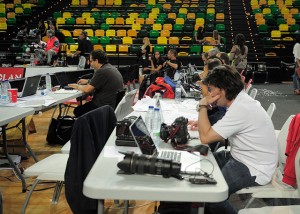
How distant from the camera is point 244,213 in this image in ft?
7.48

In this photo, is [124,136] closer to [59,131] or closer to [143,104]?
[143,104]

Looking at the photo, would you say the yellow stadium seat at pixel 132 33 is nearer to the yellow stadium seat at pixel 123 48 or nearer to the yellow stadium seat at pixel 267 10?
the yellow stadium seat at pixel 123 48

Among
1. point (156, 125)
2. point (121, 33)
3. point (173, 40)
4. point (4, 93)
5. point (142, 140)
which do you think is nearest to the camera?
point (142, 140)

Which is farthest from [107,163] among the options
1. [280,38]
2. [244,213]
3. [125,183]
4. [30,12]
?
[30,12]

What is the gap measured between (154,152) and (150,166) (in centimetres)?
40

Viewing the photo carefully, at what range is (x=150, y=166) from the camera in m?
1.90

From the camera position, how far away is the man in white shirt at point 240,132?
2527mm

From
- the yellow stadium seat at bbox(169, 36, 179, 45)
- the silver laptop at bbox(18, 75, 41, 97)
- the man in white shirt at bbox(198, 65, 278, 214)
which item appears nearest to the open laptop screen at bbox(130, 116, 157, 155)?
the man in white shirt at bbox(198, 65, 278, 214)

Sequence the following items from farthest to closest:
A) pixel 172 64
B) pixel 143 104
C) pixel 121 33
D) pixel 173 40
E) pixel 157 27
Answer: pixel 157 27 < pixel 121 33 < pixel 173 40 < pixel 172 64 < pixel 143 104

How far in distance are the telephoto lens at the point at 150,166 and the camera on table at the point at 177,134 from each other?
57 centimetres

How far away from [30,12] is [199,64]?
26.3ft

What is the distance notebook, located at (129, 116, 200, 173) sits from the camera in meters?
2.18

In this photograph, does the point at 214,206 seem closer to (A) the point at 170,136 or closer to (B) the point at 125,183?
(A) the point at 170,136

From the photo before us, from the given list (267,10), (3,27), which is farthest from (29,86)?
(267,10)
